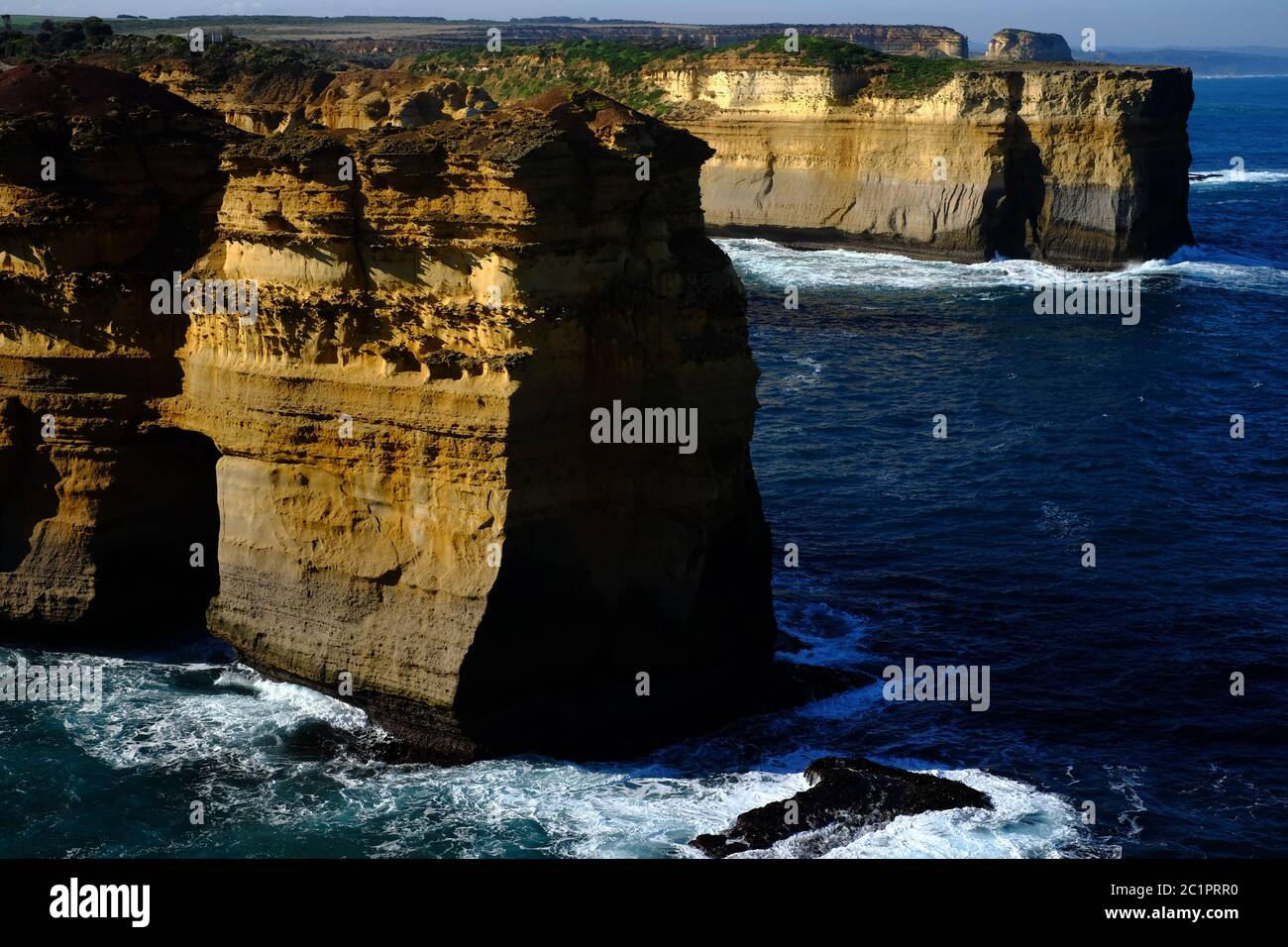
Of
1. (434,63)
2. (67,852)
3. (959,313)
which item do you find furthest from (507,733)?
(434,63)

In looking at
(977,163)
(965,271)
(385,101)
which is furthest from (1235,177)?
(385,101)

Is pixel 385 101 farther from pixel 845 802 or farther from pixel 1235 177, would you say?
pixel 1235 177

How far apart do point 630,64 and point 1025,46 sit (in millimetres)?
104973

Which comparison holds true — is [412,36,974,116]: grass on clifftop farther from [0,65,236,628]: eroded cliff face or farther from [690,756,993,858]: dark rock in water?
[690,756,993,858]: dark rock in water

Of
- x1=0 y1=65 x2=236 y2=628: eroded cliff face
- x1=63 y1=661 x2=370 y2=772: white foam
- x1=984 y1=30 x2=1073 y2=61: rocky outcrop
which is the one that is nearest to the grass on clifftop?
x1=0 y1=65 x2=236 y2=628: eroded cliff face

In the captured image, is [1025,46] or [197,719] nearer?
[197,719]

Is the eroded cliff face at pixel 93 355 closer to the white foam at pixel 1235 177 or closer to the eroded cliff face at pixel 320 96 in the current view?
the eroded cliff face at pixel 320 96

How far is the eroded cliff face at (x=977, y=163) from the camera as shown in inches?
2650

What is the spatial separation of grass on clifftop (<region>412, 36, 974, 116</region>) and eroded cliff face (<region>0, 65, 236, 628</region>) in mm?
49886

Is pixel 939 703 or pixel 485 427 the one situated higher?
pixel 485 427

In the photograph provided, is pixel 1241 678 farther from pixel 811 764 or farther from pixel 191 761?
pixel 191 761

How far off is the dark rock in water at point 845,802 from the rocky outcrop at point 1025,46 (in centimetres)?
15213

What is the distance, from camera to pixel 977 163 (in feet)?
229

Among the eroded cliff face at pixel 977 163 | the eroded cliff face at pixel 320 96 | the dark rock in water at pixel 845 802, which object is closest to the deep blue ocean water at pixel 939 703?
the dark rock in water at pixel 845 802
